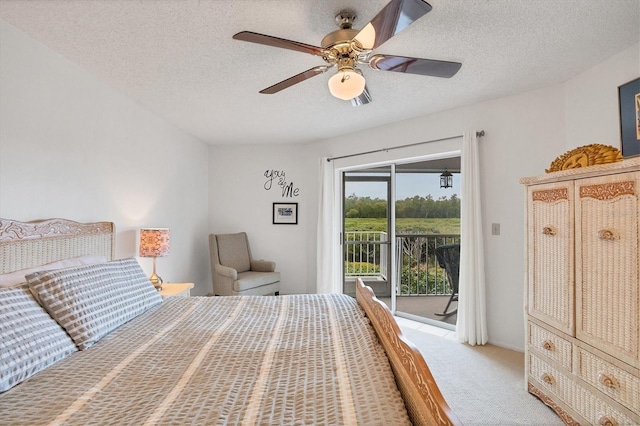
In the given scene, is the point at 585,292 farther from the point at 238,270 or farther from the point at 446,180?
the point at 238,270

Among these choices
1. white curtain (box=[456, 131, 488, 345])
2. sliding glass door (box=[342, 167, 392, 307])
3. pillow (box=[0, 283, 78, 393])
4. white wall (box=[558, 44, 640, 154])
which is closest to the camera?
pillow (box=[0, 283, 78, 393])

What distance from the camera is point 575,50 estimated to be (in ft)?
7.19

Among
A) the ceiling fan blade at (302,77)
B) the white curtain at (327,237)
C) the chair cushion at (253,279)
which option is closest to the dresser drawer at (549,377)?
the ceiling fan blade at (302,77)

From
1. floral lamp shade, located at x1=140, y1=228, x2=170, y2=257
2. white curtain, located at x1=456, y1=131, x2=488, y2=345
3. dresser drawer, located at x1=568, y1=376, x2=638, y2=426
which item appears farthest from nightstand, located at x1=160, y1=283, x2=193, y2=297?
dresser drawer, located at x1=568, y1=376, x2=638, y2=426

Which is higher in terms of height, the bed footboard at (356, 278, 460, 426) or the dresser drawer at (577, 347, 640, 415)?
the bed footboard at (356, 278, 460, 426)

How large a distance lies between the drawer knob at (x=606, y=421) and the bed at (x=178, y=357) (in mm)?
1305

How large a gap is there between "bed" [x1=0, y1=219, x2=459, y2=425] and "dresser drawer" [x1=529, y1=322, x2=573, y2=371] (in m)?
1.26

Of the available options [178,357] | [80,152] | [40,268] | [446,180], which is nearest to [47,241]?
[40,268]

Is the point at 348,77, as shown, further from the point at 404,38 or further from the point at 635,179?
the point at 635,179

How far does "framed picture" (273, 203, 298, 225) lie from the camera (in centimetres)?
503

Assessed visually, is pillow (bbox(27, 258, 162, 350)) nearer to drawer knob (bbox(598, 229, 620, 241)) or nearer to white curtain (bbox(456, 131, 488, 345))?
drawer knob (bbox(598, 229, 620, 241))

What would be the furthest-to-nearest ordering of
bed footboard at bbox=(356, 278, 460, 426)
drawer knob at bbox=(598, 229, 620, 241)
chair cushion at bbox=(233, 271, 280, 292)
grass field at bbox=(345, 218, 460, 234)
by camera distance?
1. chair cushion at bbox=(233, 271, 280, 292)
2. grass field at bbox=(345, 218, 460, 234)
3. drawer knob at bbox=(598, 229, 620, 241)
4. bed footboard at bbox=(356, 278, 460, 426)

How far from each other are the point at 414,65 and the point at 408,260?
8.87ft

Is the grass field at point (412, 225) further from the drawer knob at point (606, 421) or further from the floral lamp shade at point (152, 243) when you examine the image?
the floral lamp shade at point (152, 243)
